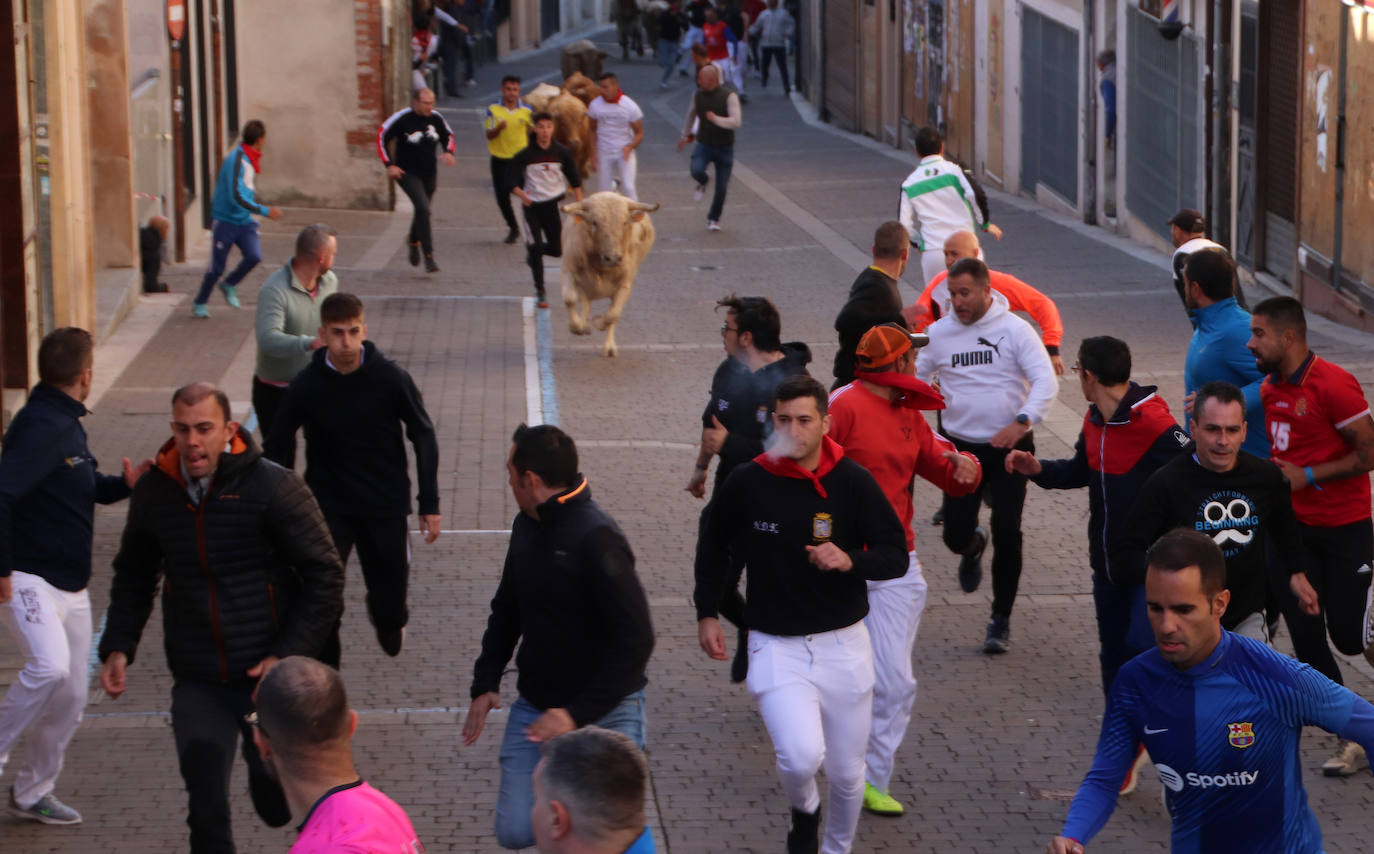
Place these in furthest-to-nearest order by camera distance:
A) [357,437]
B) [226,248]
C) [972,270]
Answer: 1. [226,248]
2. [972,270]
3. [357,437]

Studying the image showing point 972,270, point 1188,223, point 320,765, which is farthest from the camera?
point 1188,223

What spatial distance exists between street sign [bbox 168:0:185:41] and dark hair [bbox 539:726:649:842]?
18092 millimetres

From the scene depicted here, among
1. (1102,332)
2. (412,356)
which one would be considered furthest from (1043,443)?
Answer: (412,356)

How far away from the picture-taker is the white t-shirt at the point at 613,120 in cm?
2402

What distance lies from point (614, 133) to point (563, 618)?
19.1 meters

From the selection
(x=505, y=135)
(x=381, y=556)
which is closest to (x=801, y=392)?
(x=381, y=556)

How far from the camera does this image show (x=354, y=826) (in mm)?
4207

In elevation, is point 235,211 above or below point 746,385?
below

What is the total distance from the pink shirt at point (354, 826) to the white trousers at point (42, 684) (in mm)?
2854

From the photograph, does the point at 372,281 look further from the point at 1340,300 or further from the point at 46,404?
the point at 46,404

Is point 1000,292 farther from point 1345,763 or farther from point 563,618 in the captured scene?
point 563,618

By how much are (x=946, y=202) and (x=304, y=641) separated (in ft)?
34.4

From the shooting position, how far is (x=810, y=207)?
27.0 meters

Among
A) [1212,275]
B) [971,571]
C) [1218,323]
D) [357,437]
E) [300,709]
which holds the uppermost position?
[1212,275]
